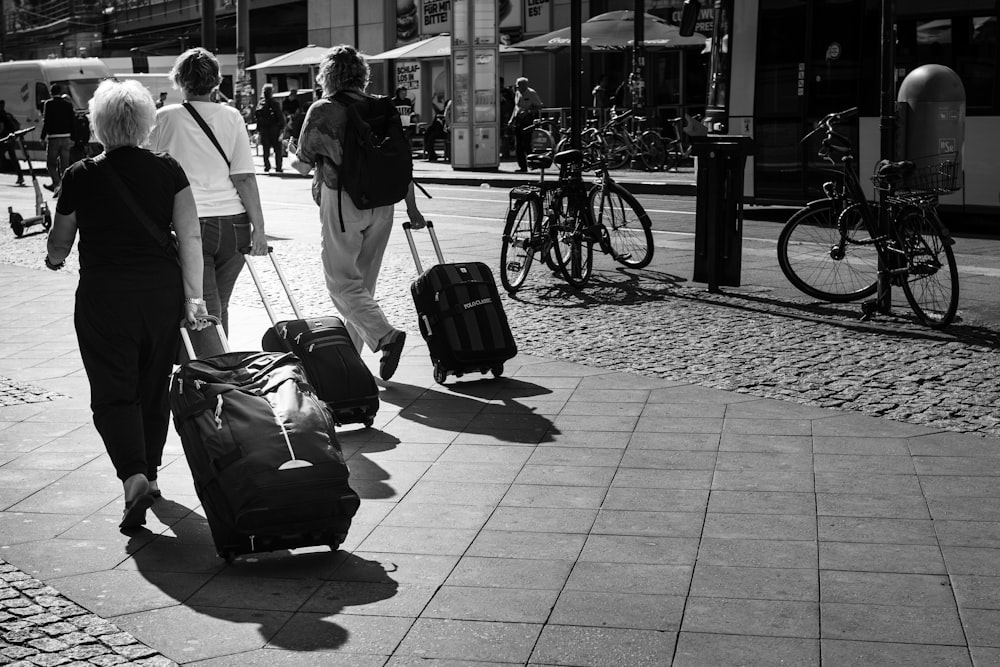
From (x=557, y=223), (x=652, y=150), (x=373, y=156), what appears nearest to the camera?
(x=373, y=156)

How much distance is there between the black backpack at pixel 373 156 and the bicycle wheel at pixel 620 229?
4117 millimetres

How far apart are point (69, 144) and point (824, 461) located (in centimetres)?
1593

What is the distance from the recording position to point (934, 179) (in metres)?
8.85

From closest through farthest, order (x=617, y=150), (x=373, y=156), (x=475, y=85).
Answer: (x=373, y=156) → (x=617, y=150) → (x=475, y=85)

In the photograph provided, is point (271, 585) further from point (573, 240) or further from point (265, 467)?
point (573, 240)

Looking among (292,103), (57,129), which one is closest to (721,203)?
(57,129)

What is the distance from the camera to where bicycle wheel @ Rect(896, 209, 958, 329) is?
852 cm

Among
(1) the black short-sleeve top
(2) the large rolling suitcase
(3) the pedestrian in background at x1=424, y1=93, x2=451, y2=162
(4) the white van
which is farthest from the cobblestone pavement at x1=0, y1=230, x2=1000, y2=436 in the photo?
(4) the white van

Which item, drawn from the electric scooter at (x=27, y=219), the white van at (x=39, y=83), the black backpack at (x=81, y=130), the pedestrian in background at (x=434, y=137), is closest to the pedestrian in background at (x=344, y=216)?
the electric scooter at (x=27, y=219)

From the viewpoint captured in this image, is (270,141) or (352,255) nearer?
(352,255)

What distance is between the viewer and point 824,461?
219 inches

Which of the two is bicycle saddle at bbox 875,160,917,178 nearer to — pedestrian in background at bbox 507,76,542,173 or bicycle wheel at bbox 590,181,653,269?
bicycle wheel at bbox 590,181,653,269

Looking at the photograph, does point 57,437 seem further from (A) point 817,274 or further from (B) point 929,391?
(A) point 817,274

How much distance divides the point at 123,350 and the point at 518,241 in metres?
6.01
